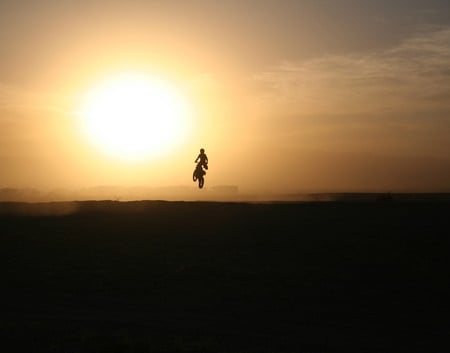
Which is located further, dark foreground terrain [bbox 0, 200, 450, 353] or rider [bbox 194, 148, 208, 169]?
rider [bbox 194, 148, 208, 169]

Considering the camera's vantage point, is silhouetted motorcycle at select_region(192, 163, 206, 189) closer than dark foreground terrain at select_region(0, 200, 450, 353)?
No

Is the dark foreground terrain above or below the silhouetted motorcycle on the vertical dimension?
below

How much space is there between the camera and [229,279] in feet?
74.2

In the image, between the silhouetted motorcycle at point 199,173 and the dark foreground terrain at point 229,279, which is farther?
the silhouetted motorcycle at point 199,173

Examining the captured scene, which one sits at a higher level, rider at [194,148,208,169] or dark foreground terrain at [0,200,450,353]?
rider at [194,148,208,169]

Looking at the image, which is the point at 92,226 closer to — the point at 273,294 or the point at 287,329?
the point at 273,294

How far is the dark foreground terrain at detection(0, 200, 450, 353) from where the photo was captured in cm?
1614

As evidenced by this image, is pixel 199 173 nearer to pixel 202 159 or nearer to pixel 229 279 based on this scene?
pixel 202 159

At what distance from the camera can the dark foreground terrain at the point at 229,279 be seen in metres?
16.1

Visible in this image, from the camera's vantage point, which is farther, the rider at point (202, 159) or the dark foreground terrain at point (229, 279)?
the rider at point (202, 159)

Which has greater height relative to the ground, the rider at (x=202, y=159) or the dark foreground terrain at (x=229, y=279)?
the rider at (x=202, y=159)

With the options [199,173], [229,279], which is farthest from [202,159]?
[229,279]

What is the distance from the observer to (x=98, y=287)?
22281 mm

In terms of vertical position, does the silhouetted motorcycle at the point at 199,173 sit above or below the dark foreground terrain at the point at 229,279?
above
